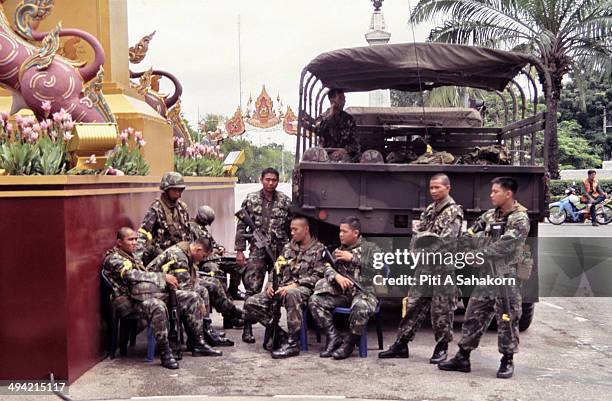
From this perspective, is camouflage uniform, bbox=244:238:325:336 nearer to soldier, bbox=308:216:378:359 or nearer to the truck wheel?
soldier, bbox=308:216:378:359

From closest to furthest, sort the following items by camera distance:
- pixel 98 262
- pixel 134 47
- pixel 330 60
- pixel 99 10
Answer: pixel 98 262 < pixel 330 60 < pixel 99 10 < pixel 134 47

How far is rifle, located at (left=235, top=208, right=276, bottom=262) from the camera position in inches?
266

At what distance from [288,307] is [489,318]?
64.5 inches

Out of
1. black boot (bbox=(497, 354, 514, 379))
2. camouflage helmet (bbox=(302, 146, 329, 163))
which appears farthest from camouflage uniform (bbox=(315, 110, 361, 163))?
black boot (bbox=(497, 354, 514, 379))

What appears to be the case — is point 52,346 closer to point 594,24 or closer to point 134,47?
point 134,47

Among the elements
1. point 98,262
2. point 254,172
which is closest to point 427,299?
point 98,262

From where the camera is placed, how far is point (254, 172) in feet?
250

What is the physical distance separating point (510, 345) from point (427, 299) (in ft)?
2.55

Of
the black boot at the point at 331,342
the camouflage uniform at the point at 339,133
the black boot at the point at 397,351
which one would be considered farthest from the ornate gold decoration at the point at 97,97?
the black boot at the point at 397,351

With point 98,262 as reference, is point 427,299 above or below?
below

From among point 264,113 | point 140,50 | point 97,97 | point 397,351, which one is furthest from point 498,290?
point 264,113

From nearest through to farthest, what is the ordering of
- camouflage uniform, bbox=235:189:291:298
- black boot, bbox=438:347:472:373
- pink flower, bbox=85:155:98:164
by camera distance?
black boot, bbox=438:347:472:373 < pink flower, bbox=85:155:98:164 < camouflage uniform, bbox=235:189:291:298

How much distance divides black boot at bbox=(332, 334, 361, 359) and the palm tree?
1433 cm

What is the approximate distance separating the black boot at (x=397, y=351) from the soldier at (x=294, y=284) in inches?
29.3
